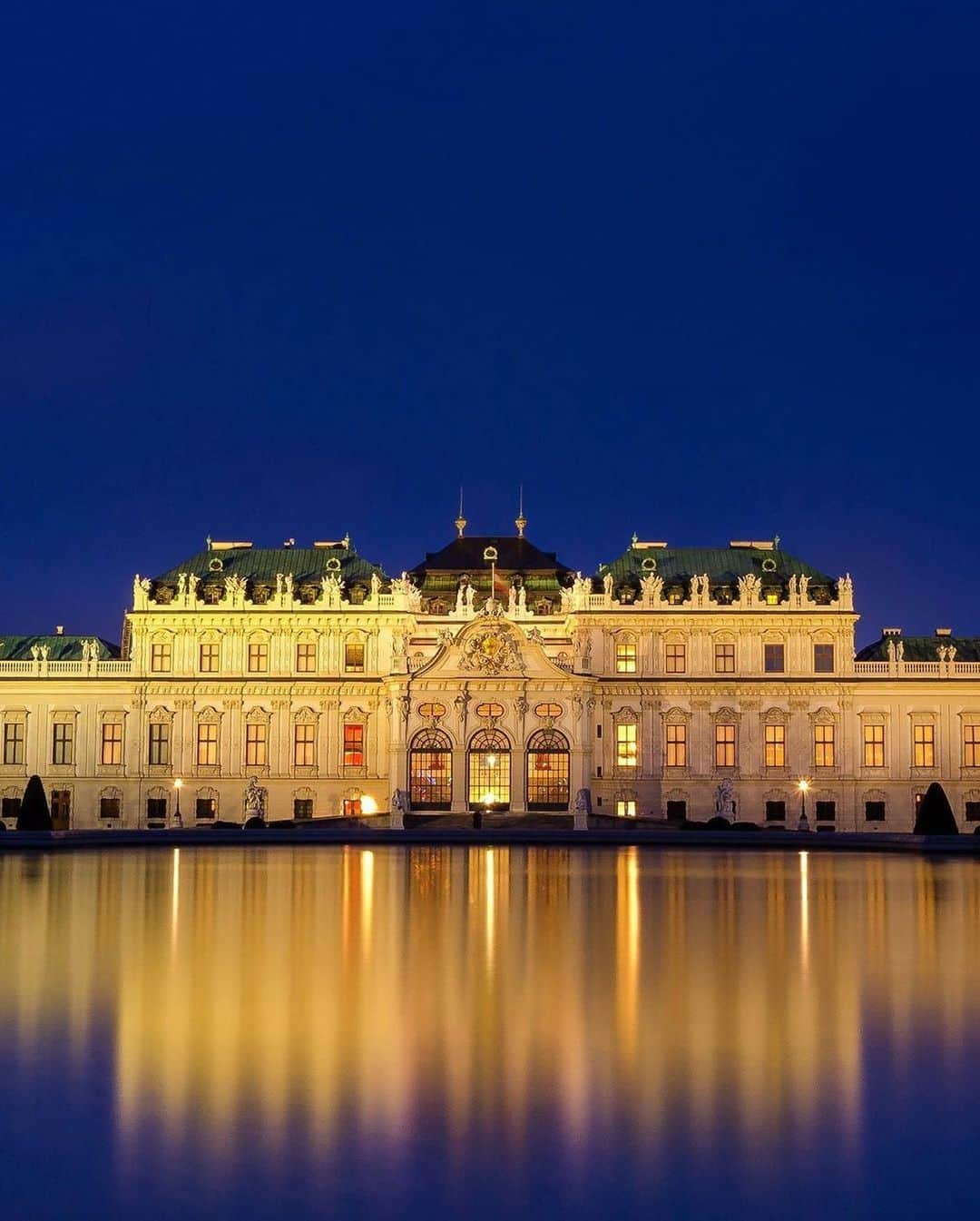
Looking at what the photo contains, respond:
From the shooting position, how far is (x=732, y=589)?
80.9m

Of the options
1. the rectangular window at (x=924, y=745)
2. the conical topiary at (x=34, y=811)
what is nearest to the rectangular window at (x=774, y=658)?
the rectangular window at (x=924, y=745)

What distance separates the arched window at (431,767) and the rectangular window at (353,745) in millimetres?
4318

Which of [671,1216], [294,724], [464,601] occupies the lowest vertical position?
[671,1216]

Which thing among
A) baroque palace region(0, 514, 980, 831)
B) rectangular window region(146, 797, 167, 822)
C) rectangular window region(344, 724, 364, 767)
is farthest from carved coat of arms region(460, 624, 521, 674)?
rectangular window region(146, 797, 167, 822)

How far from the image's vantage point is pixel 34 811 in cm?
6328

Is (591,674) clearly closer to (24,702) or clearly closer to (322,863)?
(24,702)

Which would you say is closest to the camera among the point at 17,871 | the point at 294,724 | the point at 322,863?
the point at 17,871

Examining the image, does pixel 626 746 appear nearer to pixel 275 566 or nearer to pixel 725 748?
pixel 725 748

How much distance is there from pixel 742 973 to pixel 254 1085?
26.4ft

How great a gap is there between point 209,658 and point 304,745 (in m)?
6.56

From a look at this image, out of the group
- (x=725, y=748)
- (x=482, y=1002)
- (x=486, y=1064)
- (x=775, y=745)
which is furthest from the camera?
(x=775, y=745)

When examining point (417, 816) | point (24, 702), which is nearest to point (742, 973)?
point (417, 816)

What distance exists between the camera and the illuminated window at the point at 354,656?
80.9m

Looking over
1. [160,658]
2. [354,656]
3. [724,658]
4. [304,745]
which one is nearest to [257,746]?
[304,745]
